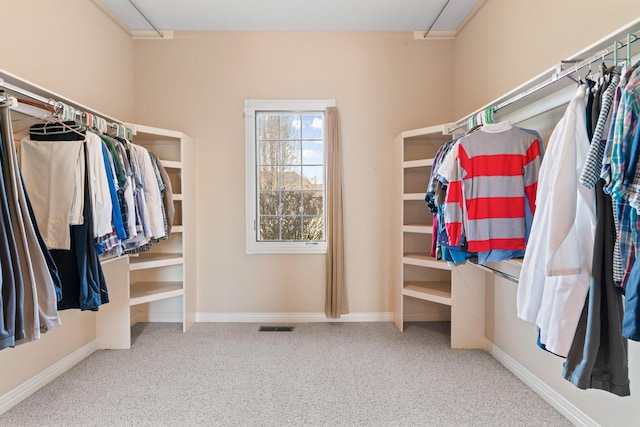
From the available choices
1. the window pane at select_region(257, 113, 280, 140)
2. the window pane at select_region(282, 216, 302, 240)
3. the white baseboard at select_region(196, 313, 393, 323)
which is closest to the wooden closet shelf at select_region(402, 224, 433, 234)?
the white baseboard at select_region(196, 313, 393, 323)

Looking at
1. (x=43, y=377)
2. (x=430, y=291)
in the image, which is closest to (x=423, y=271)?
(x=430, y=291)

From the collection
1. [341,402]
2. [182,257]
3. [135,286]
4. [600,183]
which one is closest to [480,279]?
[341,402]

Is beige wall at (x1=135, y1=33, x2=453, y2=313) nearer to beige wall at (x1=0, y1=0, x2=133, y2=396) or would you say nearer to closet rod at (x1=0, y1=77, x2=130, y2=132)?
beige wall at (x1=0, y1=0, x2=133, y2=396)

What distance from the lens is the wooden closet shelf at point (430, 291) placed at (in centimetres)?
264

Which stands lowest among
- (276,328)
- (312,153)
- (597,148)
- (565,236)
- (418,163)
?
(276,328)

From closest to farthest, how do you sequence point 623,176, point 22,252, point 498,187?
1. point 623,176
2. point 22,252
3. point 498,187

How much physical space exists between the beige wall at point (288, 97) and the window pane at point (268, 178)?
0.19 metres

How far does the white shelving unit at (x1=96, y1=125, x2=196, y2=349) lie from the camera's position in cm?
255

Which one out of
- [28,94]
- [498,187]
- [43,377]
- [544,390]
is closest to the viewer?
[28,94]

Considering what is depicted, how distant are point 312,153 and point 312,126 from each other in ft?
0.88

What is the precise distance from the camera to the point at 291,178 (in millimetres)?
3236

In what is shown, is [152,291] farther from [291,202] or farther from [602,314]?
[602,314]

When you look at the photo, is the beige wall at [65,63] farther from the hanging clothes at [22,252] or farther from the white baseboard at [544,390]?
the white baseboard at [544,390]

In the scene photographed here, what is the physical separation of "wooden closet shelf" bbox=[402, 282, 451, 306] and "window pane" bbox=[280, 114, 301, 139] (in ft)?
5.95
